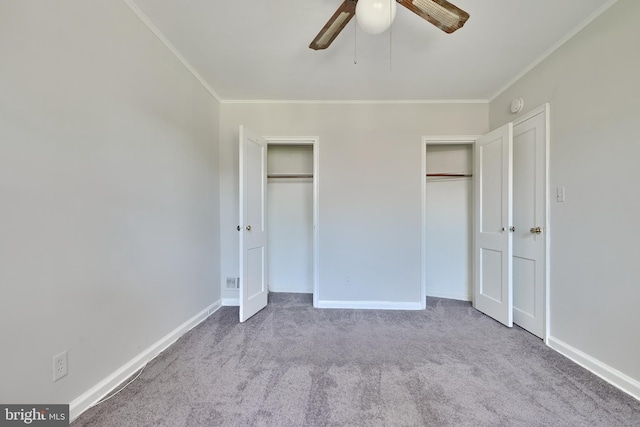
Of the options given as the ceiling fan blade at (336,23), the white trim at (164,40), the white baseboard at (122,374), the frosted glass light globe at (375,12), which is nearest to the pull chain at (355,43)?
the ceiling fan blade at (336,23)

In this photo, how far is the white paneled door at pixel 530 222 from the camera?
2207 millimetres

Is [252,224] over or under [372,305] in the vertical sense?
over

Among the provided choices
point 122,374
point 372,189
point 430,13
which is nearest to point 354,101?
point 372,189

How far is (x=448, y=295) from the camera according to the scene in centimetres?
338

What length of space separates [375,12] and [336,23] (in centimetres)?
28

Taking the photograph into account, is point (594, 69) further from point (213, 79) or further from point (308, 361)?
point (213, 79)

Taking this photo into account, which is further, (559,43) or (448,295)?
(448,295)

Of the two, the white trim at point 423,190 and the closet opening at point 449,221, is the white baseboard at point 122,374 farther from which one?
the closet opening at point 449,221

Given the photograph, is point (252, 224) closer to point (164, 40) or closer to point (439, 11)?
point (164, 40)

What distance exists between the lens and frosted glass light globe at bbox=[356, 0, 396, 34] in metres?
1.31

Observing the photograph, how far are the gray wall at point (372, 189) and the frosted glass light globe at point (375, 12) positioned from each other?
65.8 inches

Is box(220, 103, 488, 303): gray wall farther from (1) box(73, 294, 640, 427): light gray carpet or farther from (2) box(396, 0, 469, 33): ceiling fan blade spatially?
(2) box(396, 0, 469, 33): ceiling fan blade

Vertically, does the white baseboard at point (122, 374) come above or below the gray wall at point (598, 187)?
below

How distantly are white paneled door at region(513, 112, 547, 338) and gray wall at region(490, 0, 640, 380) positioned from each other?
0.33ft
